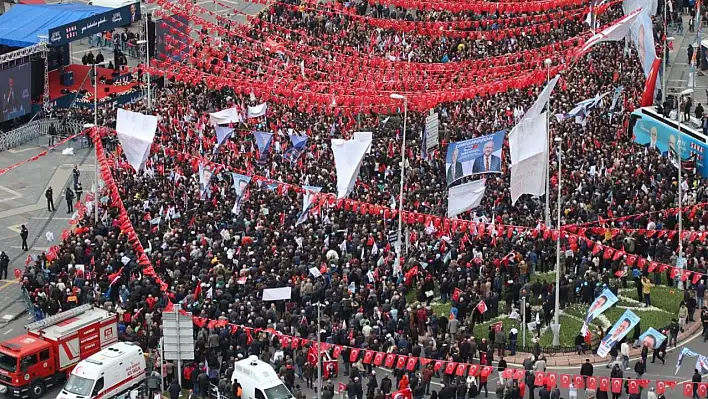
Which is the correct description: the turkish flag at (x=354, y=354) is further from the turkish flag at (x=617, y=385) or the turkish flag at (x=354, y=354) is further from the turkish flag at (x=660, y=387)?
the turkish flag at (x=660, y=387)

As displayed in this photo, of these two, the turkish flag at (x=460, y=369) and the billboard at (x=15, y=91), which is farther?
the billboard at (x=15, y=91)

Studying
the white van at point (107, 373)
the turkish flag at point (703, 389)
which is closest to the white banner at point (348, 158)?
the white van at point (107, 373)

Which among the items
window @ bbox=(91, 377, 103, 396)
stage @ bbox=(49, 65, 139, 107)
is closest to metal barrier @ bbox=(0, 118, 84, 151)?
stage @ bbox=(49, 65, 139, 107)

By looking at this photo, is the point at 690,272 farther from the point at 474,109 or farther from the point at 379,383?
the point at 474,109

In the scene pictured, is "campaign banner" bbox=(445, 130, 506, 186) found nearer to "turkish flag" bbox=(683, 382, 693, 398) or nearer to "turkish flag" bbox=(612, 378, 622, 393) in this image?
"turkish flag" bbox=(612, 378, 622, 393)

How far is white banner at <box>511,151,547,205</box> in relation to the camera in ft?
184

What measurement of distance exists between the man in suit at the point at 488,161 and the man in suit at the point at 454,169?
56 cm

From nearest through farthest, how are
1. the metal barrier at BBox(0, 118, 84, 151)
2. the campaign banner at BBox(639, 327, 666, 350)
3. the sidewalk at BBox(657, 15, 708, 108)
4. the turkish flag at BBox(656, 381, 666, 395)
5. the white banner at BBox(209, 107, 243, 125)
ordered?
the turkish flag at BBox(656, 381, 666, 395)
the campaign banner at BBox(639, 327, 666, 350)
the white banner at BBox(209, 107, 243, 125)
the metal barrier at BBox(0, 118, 84, 151)
the sidewalk at BBox(657, 15, 708, 108)

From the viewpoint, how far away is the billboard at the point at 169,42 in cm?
8206

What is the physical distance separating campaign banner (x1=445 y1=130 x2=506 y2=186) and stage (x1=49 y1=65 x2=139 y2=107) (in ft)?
95.5

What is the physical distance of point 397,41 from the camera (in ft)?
277

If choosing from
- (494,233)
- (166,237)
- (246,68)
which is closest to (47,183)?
(246,68)

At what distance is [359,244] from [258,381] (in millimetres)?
10871

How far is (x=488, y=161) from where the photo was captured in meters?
58.5
